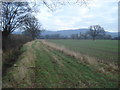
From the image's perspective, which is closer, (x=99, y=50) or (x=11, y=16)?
(x=11, y=16)

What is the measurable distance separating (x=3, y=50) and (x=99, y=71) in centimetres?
1116

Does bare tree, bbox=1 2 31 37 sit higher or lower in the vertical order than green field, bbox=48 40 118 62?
higher

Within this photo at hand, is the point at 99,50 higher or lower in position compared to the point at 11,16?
lower

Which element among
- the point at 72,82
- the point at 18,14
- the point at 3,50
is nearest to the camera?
the point at 72,82

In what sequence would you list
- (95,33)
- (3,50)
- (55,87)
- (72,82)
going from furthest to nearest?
(95,33) → (3,50) → (72,82) → (55,87)

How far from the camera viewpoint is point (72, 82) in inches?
255

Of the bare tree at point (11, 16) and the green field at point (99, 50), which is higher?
the bare tree at point (11, 16)

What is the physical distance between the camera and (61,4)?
669cm

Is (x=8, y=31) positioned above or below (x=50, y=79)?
above

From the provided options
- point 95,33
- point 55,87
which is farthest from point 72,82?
point 95,33

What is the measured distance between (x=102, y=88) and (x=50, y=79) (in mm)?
2456

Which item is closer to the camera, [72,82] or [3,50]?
[72,82]

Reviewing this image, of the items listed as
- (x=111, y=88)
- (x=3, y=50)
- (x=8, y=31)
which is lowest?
(x=111, y=88)

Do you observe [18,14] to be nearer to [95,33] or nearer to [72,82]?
[72,82]
